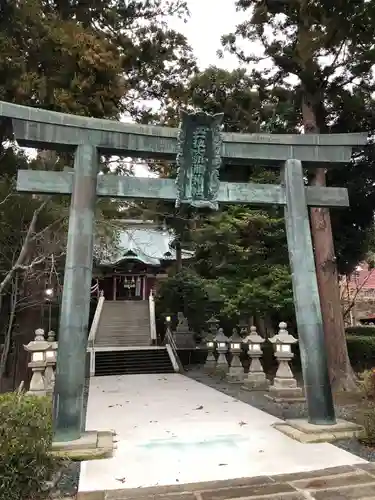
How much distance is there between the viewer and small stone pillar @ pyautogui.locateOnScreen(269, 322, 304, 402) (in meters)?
8.76

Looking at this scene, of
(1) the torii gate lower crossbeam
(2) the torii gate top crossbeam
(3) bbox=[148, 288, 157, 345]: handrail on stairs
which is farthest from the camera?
(3) bbox=[148, 288, 157, 345]: handrail on stairs

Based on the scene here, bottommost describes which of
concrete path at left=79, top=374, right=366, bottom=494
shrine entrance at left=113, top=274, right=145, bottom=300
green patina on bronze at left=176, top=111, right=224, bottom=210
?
concrete path at left=79, top=374, right=366, bottom=494

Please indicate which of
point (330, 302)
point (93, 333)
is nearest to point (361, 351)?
point (330, 302)

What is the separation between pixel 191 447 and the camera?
5.22 meters

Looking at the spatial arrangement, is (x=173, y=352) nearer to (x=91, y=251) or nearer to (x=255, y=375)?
(x=255, y=375)

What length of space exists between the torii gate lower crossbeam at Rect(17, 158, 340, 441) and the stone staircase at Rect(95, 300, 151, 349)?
51.9 ft

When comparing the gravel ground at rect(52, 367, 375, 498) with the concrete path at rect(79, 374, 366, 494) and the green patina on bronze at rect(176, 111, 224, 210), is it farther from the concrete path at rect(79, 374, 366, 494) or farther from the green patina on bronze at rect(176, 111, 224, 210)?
the green patina on bronze at rect(176, 111, 224, 210)

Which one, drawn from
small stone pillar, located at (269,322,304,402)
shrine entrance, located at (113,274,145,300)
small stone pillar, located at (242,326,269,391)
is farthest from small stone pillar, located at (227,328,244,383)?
shrine entrance, located at (113,274,145,300)

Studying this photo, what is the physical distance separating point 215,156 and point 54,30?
184 inches

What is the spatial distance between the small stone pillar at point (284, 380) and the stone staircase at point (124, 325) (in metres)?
13.1

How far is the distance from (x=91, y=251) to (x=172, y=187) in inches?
64.8

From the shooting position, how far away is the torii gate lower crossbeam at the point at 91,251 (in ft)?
18.0

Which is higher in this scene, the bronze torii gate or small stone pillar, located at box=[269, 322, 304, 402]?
the bronze torii gate

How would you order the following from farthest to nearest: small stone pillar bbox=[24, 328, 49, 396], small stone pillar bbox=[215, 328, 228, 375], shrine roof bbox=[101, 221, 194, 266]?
1. shrine roof bbox=[101, 221, 194, 266]
2. small stone pillar bbox=[215, 328, 228, 375]
3. small stone pillar bbox=[24, 328, 49, 396]
